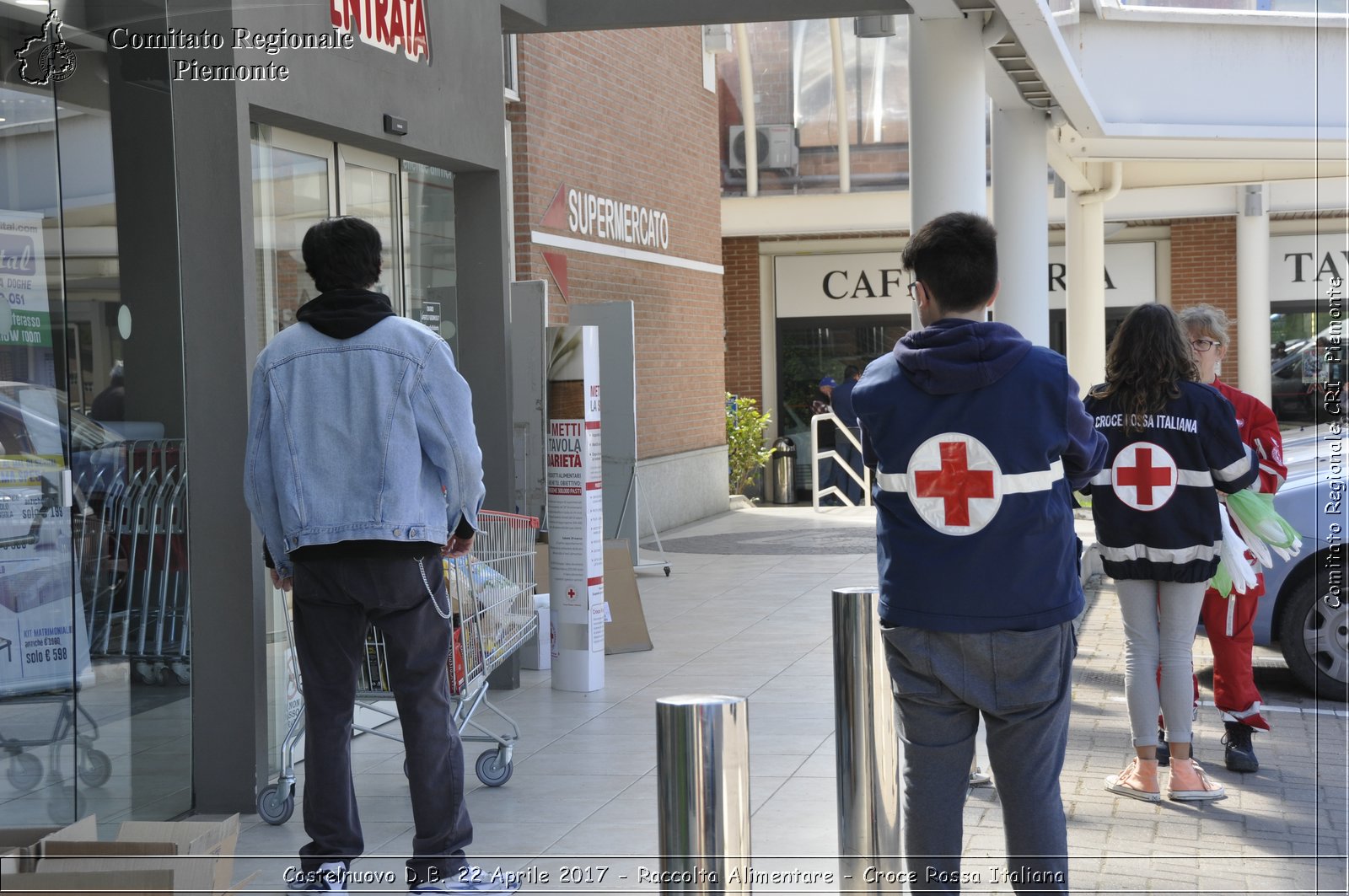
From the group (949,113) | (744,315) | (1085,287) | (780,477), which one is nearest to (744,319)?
(744,315)

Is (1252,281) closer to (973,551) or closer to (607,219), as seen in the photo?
(607,219)

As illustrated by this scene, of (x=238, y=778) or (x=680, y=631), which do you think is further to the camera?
(x=680, y=631)

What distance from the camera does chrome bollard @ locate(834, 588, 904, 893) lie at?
12.1 feet

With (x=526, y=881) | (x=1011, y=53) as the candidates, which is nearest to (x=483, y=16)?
(x=1011, y=53)

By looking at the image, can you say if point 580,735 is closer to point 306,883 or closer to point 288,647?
point 288,647

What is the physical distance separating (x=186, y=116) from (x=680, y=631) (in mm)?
5333

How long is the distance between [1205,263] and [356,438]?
72.6ft

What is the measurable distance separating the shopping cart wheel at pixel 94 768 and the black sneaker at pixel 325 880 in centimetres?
109

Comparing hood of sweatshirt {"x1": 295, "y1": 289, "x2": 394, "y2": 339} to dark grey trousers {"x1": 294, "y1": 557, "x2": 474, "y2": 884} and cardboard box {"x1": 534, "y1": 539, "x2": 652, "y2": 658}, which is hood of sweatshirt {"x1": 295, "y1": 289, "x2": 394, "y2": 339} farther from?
cardboard box {"x1": 534, "y1": 539, "x2": 652, "y2": 658}

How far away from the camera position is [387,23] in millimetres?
6676

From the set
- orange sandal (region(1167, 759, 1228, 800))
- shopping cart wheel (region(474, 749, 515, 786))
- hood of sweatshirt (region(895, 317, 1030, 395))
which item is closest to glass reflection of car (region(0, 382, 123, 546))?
shopping cart wheel (region(474, 749, 515, 786))

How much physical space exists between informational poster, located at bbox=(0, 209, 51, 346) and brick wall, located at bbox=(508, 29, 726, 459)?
7.75 metres

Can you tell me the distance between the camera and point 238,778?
18.0 feet

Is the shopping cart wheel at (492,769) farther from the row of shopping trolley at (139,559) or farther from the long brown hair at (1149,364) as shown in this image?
the long brown hair at (1149,364)
